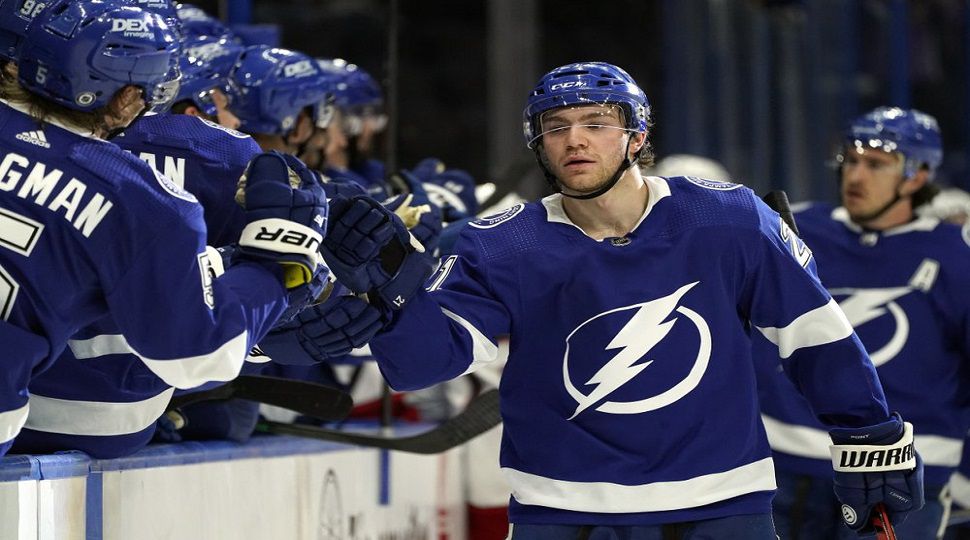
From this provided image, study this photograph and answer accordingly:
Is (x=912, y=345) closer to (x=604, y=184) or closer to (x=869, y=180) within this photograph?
(x=869, y=180)

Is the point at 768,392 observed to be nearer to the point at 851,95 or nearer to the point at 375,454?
the point at 375,454

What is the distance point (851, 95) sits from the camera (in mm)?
8242

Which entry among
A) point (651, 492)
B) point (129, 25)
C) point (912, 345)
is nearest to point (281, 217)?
point (129, 25)

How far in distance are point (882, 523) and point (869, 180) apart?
5.35 feet

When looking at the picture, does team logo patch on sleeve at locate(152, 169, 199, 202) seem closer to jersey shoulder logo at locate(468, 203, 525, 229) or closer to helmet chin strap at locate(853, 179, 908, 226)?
jersey shoulder logo at locate(468, 203, 525, 229)

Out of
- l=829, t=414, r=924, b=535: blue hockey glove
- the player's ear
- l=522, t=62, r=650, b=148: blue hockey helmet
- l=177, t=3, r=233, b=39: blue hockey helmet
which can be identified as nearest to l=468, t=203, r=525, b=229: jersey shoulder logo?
l=522, t=62, r=650, b=148: blue hockey helmet

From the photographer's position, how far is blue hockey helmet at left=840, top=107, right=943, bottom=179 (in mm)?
4430

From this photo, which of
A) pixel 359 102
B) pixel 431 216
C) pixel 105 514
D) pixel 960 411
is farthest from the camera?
pixel 359 102

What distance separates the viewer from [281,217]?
2.43m

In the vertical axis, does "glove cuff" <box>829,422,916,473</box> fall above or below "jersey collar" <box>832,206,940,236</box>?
below

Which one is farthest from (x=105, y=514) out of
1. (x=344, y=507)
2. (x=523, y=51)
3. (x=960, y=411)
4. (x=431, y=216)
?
(x=523, y=51)

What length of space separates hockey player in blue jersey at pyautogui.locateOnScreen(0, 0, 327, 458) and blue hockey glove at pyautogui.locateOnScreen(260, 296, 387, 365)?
0.17 m

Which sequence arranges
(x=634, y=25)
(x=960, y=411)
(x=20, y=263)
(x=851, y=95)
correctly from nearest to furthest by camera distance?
(x=20, y=263)
(x=960, y=411)
(x=851, y=95)
(x=634, y=25)

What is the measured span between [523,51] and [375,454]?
15.8ft
